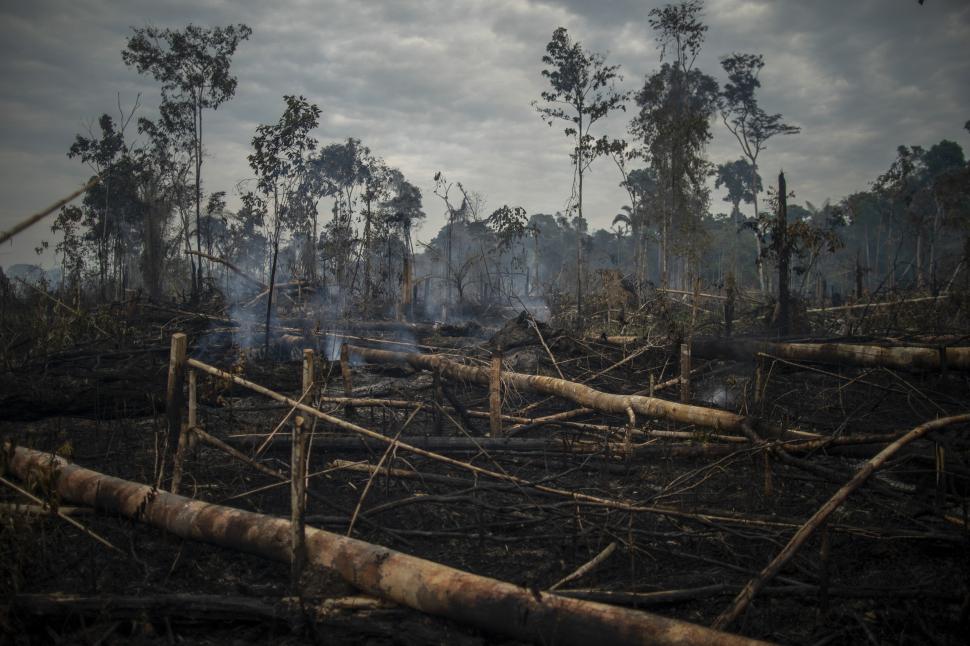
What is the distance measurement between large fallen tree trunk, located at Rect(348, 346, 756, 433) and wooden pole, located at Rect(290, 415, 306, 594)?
3.95 m

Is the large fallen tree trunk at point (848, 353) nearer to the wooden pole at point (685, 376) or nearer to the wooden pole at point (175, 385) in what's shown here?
the wooden pole at point (685, 376)

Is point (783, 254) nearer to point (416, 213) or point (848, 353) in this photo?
point (848, 353)

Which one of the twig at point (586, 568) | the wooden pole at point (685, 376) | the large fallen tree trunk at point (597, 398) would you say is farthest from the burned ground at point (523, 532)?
the wooden pole at point (685, 376)

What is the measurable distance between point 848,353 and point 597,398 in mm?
3892

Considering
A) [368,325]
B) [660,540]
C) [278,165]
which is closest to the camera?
[660,540]

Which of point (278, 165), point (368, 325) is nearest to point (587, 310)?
point (368, 325)

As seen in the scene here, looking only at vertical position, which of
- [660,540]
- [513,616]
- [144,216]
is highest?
[144,216]

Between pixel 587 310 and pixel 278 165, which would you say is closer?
pixel 278 165

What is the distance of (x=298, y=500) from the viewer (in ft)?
10.1

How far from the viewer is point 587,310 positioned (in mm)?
17125

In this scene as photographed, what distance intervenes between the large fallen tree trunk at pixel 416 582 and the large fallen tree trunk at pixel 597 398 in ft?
11.1

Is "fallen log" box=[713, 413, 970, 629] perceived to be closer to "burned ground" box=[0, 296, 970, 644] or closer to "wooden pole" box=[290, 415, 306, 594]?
"burned ground" box=[0, 296, 970, 644]

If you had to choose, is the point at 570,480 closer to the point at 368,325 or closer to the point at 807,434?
the point at 807,434

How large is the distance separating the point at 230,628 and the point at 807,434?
4.94 meters
